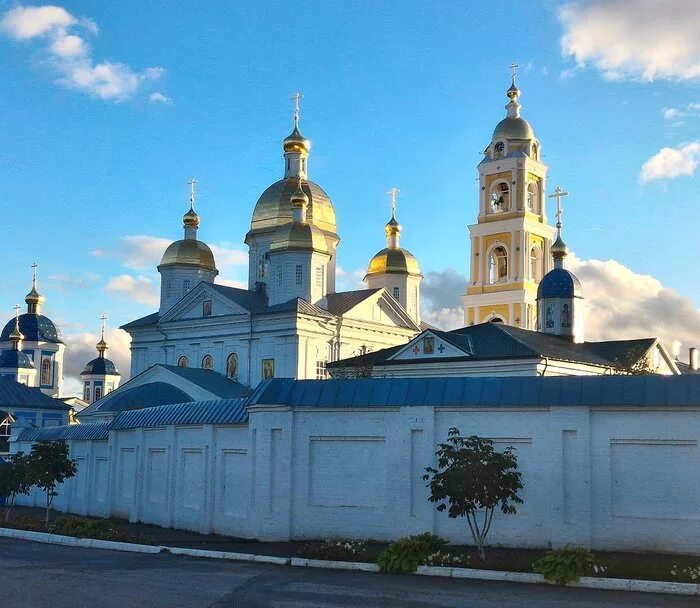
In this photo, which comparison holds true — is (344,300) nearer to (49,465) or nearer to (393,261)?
(393,261)

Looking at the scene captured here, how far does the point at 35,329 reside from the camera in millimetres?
83688

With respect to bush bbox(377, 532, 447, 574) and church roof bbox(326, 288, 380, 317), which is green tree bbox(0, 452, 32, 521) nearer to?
bush bbox(377, 532, 447, 574)

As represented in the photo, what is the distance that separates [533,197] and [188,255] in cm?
1853

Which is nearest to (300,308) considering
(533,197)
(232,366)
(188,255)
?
(232,366)

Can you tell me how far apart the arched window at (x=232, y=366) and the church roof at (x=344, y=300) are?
4.87m

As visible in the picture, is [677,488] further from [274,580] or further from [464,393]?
[274,580]

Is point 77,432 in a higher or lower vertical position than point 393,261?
lower

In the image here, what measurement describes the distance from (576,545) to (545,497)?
35.8 inches

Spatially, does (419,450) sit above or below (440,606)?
above

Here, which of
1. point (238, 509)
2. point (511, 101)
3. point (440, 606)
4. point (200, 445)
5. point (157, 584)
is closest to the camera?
point (440, 606)

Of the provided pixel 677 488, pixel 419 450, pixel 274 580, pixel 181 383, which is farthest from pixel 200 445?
pixel 181 383

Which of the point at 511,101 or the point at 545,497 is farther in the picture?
the point at 511,101

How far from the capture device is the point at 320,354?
4422cm

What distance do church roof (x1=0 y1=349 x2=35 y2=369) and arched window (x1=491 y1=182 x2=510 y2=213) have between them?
1726 inches
